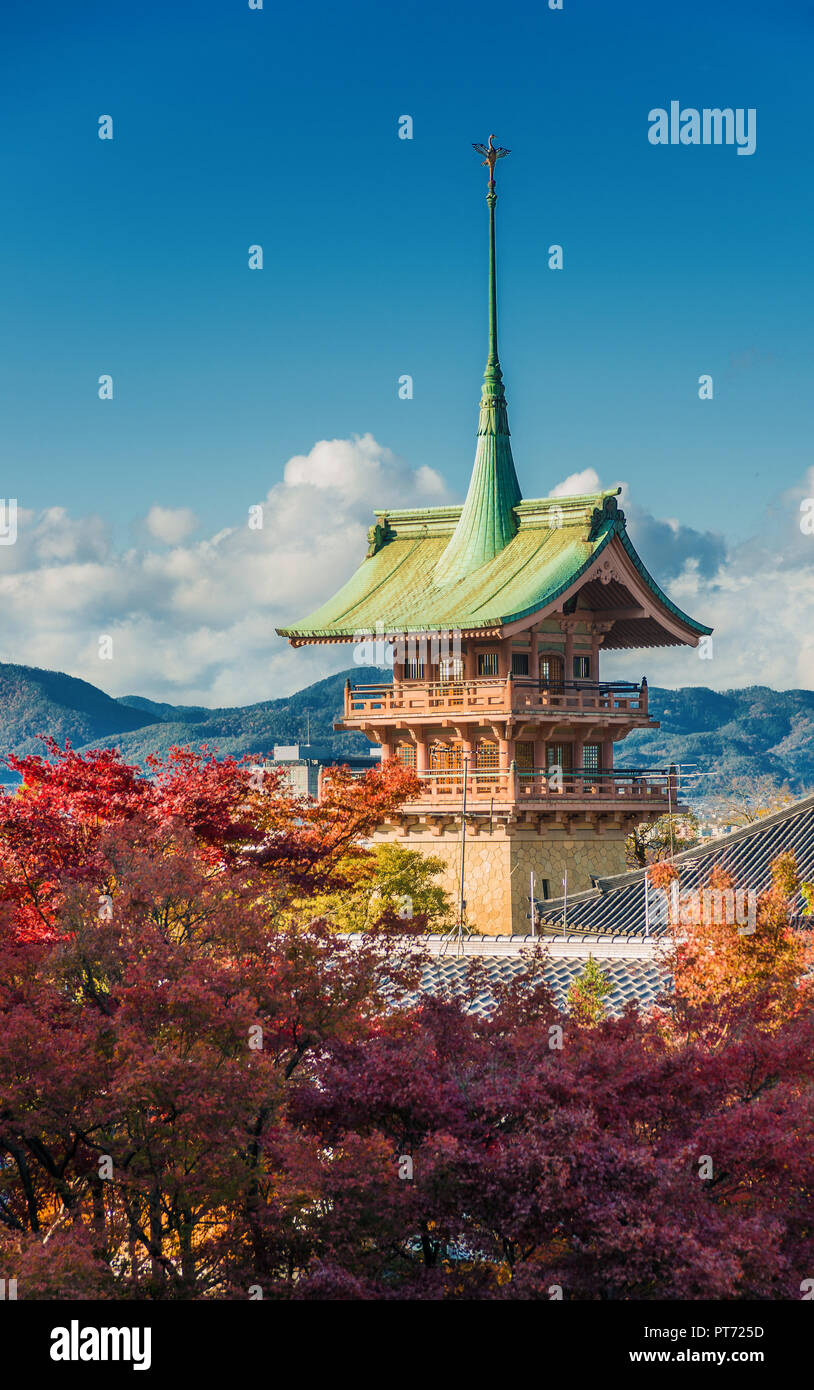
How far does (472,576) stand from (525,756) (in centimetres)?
619

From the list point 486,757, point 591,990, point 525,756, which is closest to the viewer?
point 591,990

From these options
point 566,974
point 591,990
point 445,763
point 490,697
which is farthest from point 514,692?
point 591,990

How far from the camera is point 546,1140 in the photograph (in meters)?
13.6

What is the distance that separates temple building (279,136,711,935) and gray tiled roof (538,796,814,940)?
6.00m

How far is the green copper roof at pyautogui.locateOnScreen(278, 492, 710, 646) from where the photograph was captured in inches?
1850

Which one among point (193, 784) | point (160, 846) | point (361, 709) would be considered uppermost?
point (361, 709)

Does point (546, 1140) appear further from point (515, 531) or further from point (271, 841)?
point (515, 531)

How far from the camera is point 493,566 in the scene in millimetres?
50281

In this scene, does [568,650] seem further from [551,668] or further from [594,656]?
[594,656]

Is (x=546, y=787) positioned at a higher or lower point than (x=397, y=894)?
higher

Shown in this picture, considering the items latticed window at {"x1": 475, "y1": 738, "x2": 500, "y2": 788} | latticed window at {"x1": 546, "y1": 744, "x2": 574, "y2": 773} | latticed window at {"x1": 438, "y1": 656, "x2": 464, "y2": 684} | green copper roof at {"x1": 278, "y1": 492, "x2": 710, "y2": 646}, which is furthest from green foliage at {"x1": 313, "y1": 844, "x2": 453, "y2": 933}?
green copper roof at {"x1": 278, "y1": 492, "x2": 710, "y2": 646}

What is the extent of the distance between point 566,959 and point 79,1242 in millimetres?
13603
